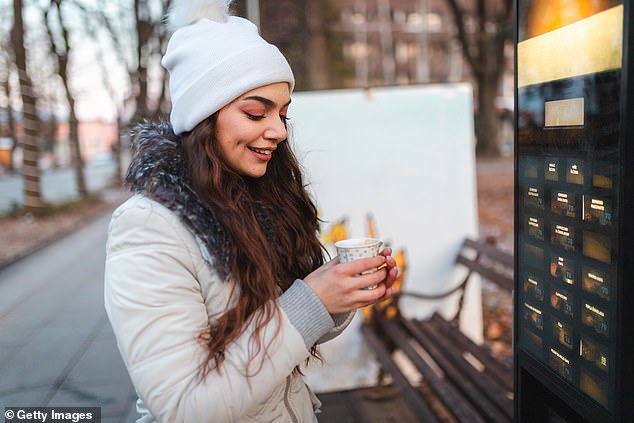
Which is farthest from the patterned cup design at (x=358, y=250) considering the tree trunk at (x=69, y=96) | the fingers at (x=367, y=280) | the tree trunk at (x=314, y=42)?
the tree trunk at (x=314, y=42)

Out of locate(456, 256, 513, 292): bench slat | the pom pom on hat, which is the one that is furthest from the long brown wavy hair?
locate(456, 256, 513, 292): bench slat

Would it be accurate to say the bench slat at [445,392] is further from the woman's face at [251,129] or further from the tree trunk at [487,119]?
the tree trunk at [487,119]

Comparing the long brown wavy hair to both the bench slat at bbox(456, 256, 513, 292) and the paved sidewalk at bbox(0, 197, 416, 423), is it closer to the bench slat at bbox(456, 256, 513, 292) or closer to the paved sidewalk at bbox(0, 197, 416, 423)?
the bench slat at bbox(456, 256, 513, 292)

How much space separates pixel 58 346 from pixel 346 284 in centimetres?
316

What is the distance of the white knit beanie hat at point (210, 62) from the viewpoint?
1.39 metres

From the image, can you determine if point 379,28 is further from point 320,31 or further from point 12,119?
point 12,119

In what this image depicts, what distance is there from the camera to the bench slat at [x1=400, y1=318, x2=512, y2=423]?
2.55 m

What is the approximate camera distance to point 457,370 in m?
2.98

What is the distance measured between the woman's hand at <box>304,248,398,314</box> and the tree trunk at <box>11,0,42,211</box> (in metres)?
3.37

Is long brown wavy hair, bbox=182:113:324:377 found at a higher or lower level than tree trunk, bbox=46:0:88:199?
lower

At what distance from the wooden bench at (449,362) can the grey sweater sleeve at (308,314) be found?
147 centimetres

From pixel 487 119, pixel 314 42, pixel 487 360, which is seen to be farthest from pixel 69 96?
pixel 487 119

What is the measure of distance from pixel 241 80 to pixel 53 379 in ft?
9.03

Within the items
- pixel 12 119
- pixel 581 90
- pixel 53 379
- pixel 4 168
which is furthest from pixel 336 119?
pixel 4 168
